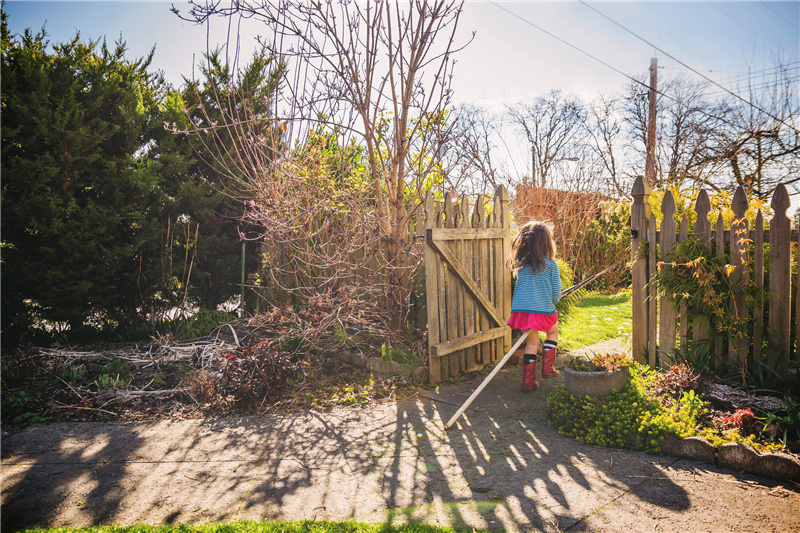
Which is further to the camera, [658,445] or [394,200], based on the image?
[394,200]

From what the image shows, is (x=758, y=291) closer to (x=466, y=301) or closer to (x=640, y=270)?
(x=640, y=270)

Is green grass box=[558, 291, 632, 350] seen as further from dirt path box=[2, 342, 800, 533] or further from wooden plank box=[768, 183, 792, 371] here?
dirt path box=[2, 342, 800, 533]

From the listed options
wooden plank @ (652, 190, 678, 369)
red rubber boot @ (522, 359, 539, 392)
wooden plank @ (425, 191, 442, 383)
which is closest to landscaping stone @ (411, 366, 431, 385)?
wooden plank @ (425, 191, 442, 383)

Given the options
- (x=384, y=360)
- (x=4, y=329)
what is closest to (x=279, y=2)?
(x=384, y=360)

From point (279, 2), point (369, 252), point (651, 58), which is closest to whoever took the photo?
point (279, 2)

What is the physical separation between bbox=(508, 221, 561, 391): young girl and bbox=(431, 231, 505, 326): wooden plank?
0.49 m

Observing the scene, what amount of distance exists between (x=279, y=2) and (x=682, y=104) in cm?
1329

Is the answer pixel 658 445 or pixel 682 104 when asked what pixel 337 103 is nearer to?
pixel 658 445

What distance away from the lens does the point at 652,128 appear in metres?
12.4

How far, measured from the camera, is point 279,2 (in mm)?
4637

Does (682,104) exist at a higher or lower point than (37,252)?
higher

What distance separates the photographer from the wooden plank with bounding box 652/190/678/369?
13.4 feet

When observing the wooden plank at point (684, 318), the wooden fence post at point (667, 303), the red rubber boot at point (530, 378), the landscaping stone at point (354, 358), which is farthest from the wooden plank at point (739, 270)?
the landscaping stone at point (354, 358)

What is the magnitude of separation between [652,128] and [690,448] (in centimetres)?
1187
